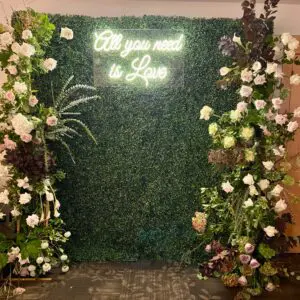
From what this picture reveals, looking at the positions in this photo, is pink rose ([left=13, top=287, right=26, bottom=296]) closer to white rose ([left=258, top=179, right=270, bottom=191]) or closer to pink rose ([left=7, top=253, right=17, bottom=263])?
pink rose ([left=7, top=253, right=17, bottom=263])

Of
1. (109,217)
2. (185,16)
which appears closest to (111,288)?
(109,217)

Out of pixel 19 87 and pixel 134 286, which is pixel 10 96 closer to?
pixel 19 87

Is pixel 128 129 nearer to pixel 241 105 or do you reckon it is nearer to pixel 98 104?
pixel 98 104

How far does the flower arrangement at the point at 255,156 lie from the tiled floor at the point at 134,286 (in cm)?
14

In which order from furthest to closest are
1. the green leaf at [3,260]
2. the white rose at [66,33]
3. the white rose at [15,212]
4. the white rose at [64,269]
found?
the white rose at [64,269] < the white rose at [66,33] < the white rose at [15,212] < the green leaf at [3,260]

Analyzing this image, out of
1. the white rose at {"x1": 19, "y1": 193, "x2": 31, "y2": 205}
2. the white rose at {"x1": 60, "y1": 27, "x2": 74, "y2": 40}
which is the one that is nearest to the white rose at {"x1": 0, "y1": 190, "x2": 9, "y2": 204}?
the white rose at {"x1": 19, "y1": 193, "x2": 31, "y2": 205}

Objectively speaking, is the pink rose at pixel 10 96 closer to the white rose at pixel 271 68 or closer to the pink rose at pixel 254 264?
the white rose at pixel 271 68

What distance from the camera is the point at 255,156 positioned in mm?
2895

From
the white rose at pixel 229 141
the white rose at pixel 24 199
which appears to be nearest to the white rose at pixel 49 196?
the white rose at pixel 24 199

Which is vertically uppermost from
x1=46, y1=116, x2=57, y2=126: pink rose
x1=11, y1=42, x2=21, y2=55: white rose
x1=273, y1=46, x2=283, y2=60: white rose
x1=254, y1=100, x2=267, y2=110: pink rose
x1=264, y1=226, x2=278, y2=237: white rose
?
x1=11, y1=42, x2=21, y2=55: white rose

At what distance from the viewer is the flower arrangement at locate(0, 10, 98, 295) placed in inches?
115

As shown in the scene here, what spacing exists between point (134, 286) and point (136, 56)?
1.98m

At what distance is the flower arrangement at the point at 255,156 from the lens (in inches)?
112

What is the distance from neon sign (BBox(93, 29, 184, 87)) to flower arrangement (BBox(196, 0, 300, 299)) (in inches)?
20.8
